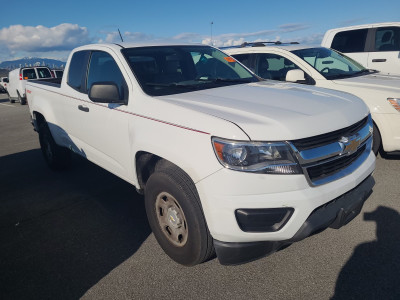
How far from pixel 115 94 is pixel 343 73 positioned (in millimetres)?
3897

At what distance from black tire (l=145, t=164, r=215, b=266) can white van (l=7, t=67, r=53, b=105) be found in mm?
15489

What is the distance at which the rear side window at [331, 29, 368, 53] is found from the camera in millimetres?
6988

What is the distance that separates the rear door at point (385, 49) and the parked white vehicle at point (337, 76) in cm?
184

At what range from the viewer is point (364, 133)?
8.15ft

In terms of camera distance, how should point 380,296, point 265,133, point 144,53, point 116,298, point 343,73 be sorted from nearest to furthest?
point 265,133, point 380,296, point 116,298, point 144,53, point 343,73

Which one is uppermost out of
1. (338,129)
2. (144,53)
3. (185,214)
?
(144,53)

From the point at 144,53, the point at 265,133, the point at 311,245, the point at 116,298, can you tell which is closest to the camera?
the point at 265,133

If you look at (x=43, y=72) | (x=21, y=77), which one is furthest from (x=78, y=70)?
(x=43, y=72)

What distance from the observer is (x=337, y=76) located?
480cm

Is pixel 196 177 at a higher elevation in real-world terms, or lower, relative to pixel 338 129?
lower

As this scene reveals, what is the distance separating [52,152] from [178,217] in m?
3.17

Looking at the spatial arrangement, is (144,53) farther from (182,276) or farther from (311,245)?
(311,245)

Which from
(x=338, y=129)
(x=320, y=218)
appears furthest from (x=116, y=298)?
(x=338, y=129)

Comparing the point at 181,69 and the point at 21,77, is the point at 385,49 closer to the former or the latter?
the point at 181,69
